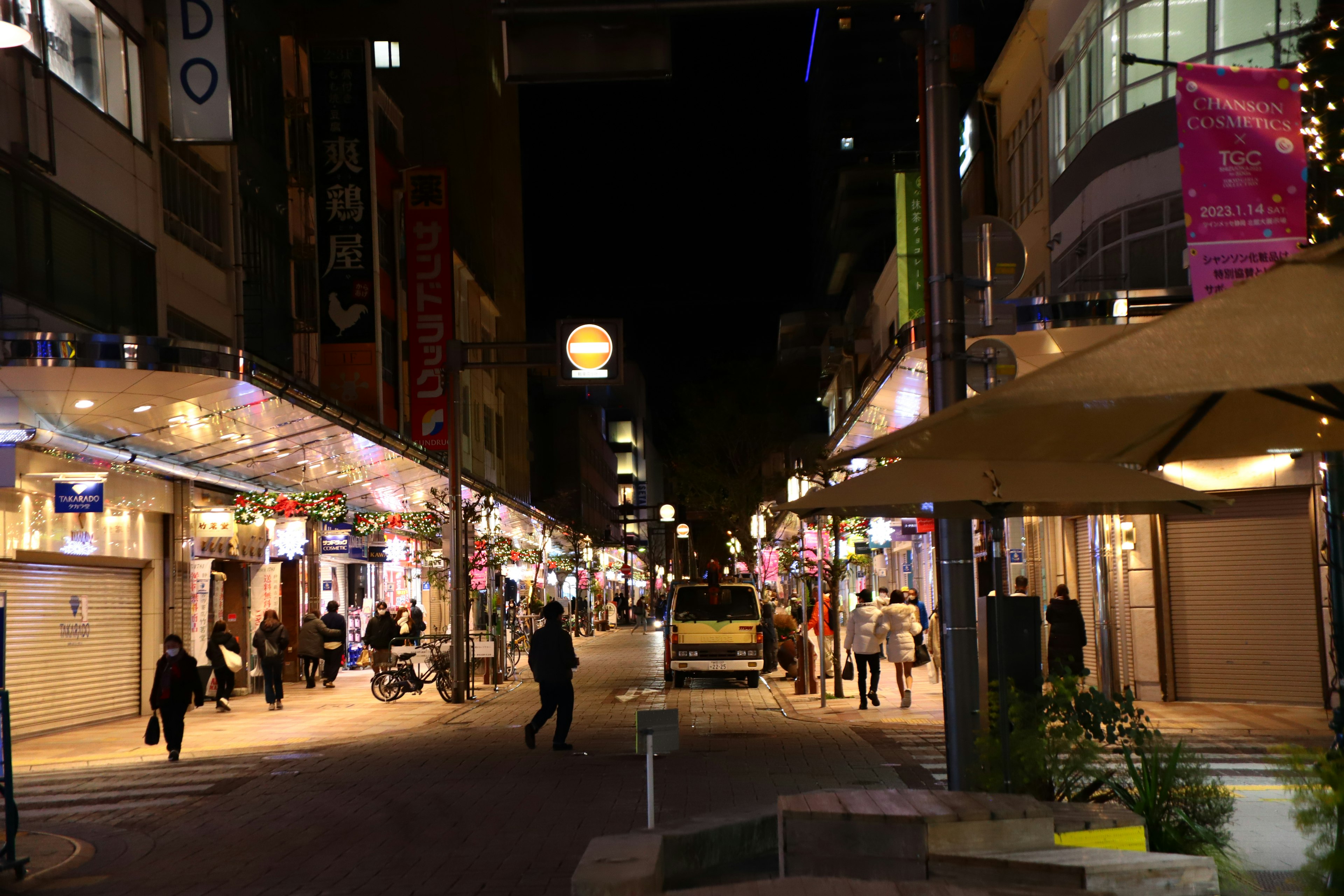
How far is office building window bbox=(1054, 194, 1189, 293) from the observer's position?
63.4 feet

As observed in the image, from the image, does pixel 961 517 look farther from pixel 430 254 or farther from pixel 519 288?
pixel 519 288

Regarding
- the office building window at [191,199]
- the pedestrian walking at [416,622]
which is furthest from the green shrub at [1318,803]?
the pedestrian walking at [416,622]

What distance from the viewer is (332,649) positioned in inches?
1128

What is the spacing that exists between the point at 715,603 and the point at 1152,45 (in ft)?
43.2

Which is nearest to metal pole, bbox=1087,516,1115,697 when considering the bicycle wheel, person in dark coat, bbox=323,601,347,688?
the bicycle wheel

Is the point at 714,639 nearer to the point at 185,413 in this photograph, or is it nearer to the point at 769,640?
the point at 769,640

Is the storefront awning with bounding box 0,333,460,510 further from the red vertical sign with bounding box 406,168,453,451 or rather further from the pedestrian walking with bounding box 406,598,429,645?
the red vertical sign with bounding box 406,168,453,451

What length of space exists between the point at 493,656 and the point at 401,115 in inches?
964

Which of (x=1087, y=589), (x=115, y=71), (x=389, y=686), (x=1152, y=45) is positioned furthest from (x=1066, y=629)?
(x=115, y=71)

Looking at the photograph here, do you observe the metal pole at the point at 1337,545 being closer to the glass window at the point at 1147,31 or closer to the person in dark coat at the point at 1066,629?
the person in dark coat at the point at 1066,629

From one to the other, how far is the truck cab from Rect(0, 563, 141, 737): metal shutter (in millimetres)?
9821

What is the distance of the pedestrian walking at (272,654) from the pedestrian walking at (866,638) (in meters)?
9.46

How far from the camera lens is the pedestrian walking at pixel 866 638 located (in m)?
21.0

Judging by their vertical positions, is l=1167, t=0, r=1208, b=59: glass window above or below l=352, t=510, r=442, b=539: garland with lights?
above
